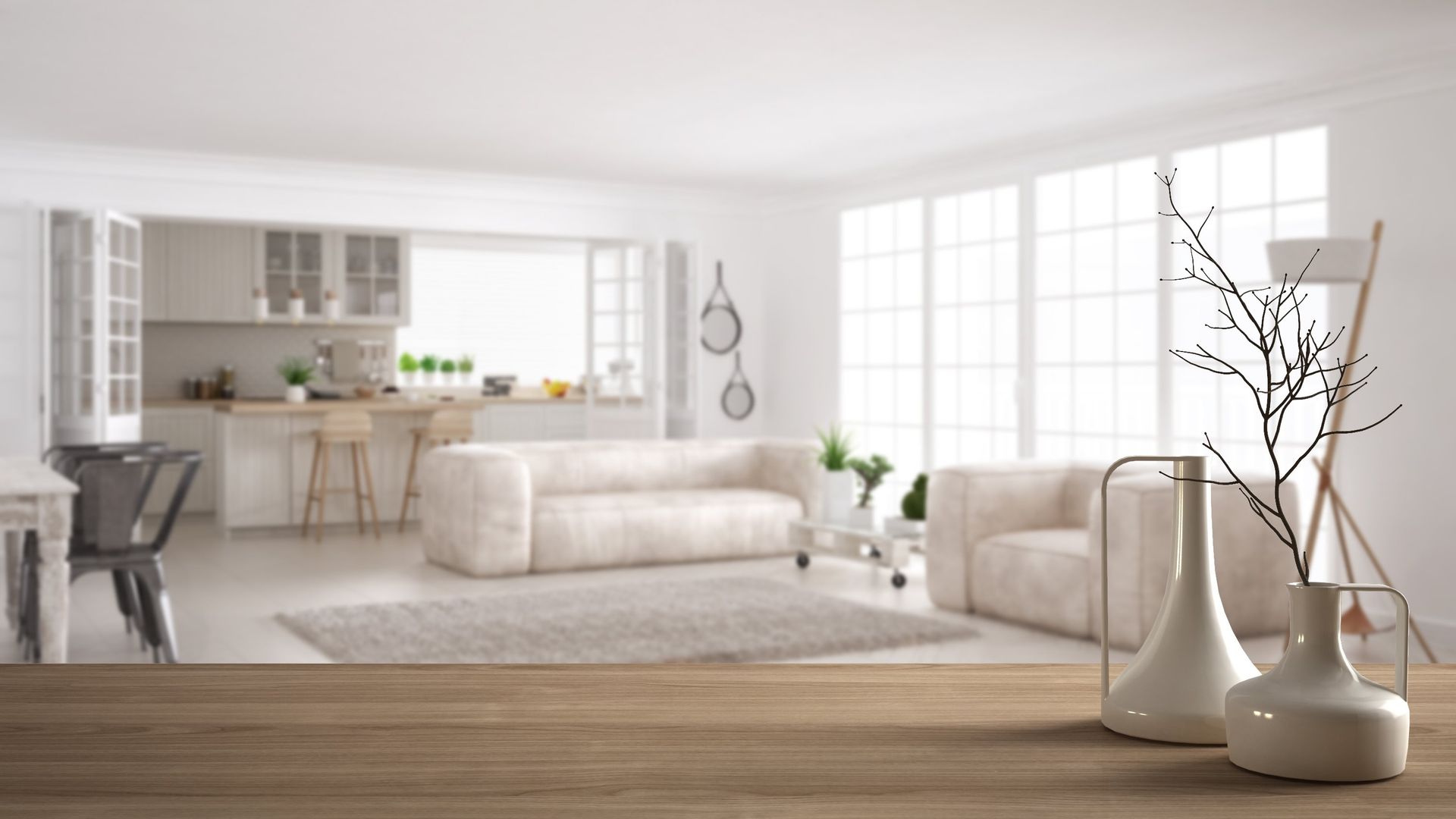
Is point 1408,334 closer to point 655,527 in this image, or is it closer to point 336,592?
point 655,527

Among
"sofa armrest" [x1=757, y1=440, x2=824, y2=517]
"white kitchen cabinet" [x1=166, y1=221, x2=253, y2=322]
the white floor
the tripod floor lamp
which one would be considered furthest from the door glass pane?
the tripod floor lamp

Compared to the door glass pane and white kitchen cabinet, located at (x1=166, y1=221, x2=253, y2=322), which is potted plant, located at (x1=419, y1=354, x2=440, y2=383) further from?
white kitchen cabinet, located at (x1=166, y1=221, x2=253, y2=322)

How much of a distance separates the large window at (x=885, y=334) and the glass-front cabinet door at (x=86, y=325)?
473 cm

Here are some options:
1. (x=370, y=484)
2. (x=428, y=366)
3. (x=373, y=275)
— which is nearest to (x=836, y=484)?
(x=370, y=484)

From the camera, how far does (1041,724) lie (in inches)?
41.8

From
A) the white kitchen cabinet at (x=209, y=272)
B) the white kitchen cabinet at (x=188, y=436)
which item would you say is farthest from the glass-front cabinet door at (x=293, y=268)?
the white kitchen cabinet at (x=188, y=436)

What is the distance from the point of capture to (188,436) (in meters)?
10.0

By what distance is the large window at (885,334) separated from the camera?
27.5 feet

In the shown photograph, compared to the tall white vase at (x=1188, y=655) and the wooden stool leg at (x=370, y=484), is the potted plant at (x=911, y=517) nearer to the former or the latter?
the wooden stool leg at (x=370, y=484)

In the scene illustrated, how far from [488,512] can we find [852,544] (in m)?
1.92

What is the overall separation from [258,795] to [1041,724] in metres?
0.61

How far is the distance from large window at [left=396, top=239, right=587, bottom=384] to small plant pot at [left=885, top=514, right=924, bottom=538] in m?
6.33

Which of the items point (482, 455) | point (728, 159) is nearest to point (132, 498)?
point (482, 455)

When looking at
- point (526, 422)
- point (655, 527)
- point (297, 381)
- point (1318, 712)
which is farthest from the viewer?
point (526, 422)
